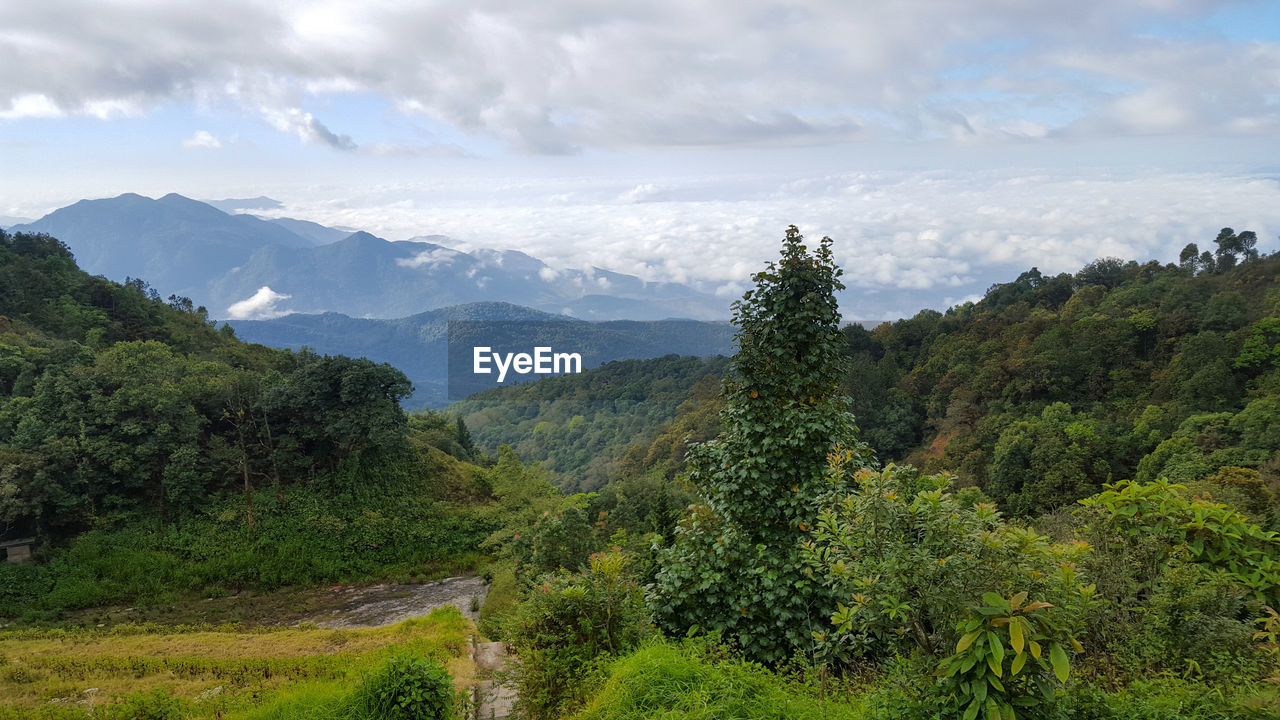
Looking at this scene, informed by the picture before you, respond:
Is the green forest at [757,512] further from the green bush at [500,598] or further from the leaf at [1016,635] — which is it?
the green bush at [500,598]

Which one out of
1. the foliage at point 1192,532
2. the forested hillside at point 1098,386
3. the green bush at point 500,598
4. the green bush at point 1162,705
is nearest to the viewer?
the green bush at point 1162,705

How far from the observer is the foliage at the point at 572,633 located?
6105 millimetres

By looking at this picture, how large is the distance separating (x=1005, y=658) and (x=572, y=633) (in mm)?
3953

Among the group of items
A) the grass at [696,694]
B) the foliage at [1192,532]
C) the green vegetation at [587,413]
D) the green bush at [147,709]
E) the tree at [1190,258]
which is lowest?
the green vegetation at [587,413]

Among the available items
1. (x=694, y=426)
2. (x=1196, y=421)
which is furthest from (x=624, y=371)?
(x=1196, y=421)

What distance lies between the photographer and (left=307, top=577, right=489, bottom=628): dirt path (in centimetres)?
1797

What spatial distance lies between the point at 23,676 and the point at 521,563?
811 cm

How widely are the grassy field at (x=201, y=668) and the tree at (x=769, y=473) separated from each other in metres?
3.22

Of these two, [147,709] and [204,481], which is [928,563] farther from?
[204,481]

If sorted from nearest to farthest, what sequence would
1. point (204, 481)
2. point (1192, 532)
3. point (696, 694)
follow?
point (696, 694) → point (1192, 532) → point (204, 481)

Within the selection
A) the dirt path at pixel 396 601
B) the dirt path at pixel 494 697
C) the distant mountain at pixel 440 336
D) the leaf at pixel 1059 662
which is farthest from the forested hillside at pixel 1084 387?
the distant mountain at pixel 440 336

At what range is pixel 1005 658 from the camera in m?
3.61

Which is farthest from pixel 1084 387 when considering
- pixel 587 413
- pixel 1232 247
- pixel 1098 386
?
pixel 587 413

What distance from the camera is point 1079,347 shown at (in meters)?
32.6
